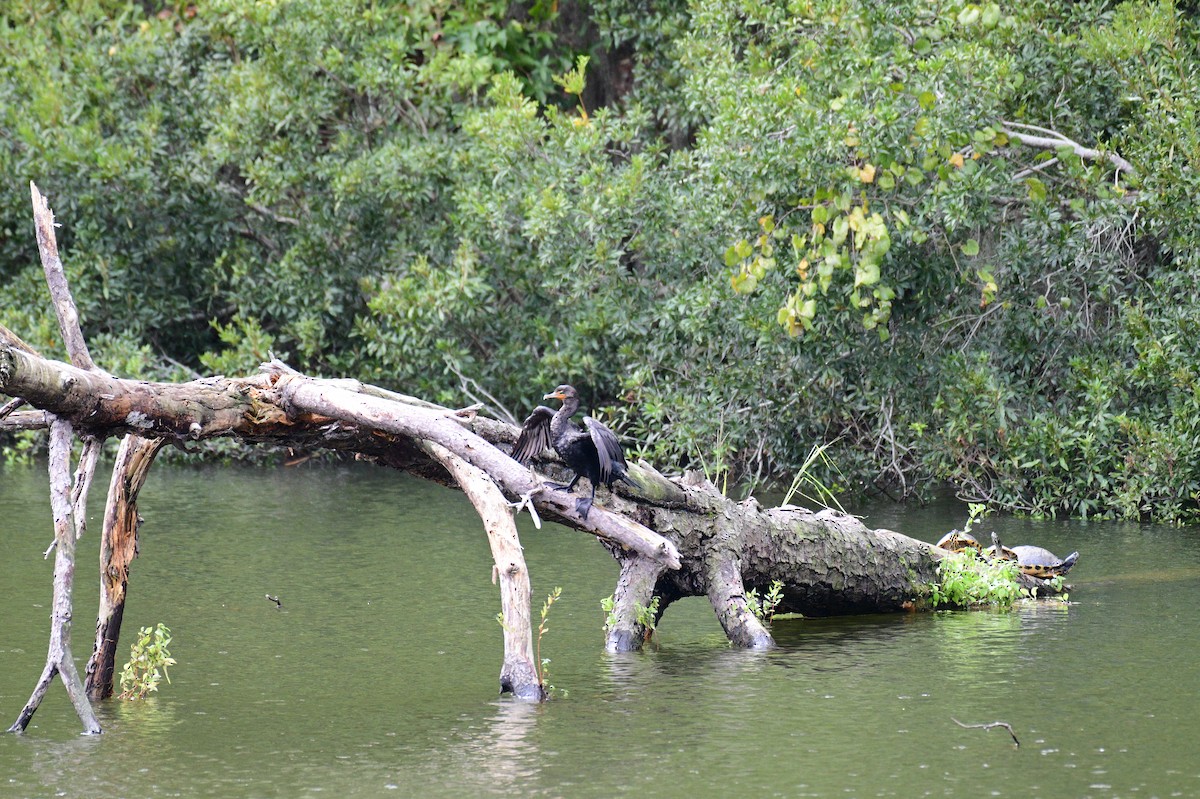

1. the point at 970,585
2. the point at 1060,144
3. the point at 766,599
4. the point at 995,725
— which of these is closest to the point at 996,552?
the point at 970,585

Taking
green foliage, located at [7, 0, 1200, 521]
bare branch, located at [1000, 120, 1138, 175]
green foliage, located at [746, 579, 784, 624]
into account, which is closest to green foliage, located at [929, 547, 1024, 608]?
green foliage, located at [746, 579, 784, 624]

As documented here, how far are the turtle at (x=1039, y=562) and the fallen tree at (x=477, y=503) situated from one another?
99 centimetres

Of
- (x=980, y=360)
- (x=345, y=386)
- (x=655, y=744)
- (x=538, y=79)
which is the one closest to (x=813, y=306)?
(x=980, y=360)

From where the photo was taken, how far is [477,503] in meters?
6.37

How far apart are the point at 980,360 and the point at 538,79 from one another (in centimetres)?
745

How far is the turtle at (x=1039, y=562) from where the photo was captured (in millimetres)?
8836

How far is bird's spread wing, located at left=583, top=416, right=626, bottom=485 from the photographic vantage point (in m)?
6.55

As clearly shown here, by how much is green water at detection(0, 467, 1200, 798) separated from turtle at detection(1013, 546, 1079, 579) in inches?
6.5

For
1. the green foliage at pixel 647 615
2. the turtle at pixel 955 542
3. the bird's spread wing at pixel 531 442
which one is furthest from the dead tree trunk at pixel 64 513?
the turtle at pixel 955 542

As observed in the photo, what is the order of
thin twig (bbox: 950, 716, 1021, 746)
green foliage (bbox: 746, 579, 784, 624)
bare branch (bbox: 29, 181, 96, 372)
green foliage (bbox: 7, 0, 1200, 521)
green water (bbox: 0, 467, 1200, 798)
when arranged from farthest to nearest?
green foliage (bbox: 7, 0, 1200, 521) → green foliage (bbox: 746, 579, 784, 624) → bare branch (bbox: 29, 181, 96, 372) → thin twig (bbox: 950, 716, 1021, 746) → green water (bbox: 0, 467, 1200, 798)

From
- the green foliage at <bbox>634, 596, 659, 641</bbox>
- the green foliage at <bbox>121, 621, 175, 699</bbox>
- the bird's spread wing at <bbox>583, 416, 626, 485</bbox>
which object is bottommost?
the green foliage at <bbox>121, 621, 175, 699</bbox>

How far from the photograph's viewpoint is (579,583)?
927 cm

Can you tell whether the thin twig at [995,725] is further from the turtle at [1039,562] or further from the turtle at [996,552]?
the turtle at [1039,562]

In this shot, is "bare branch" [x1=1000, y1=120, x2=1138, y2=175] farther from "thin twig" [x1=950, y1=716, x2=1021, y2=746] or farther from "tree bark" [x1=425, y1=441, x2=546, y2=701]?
"thin twig" [x1=950, y1=716, x2=1021, y2=746]
